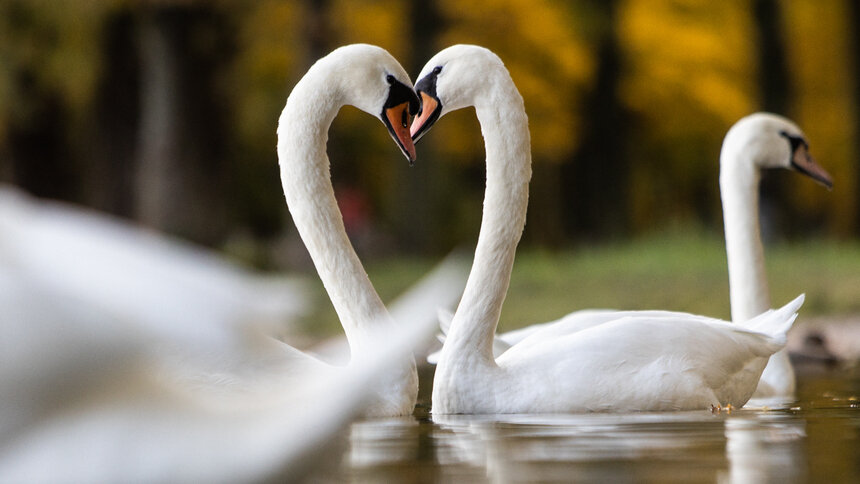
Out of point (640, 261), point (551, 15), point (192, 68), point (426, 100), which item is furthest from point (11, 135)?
point (426, 100)

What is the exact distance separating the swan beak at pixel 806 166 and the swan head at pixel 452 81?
8.41 feet

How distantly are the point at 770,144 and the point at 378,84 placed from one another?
2.75 meters

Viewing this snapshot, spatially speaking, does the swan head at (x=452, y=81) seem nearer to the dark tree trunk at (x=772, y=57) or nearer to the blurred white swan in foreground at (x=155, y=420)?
the blurred white swan in foreground at (x=155, y=420)

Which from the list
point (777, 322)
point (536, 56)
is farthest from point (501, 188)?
point (536, 56)

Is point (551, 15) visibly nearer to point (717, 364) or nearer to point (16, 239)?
point (717, 364)

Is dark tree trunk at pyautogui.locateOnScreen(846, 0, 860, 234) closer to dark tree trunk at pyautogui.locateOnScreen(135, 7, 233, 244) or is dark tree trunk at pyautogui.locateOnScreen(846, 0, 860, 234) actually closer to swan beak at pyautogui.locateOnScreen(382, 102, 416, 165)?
dark tree trunk at pyautogui.locateOnScreen(135, 7, 233, 244)

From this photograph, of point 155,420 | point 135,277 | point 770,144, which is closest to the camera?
point 135,277

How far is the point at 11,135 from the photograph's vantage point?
22.6 metres

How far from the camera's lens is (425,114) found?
6609 mm

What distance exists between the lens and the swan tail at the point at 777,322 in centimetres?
677

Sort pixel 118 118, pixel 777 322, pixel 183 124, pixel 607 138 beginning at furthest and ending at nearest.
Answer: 1. pixel 607 138
2. pixel 118 118
3. pixel 183 124
4. pixel 777 322

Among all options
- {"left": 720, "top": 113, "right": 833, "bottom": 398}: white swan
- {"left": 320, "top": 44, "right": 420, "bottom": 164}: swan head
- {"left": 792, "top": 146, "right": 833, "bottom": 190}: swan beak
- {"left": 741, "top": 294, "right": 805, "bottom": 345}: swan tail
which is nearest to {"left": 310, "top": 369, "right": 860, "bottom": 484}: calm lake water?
{"left": 741, "top": 294, "right": 805, "bottom": 345}: swan tail

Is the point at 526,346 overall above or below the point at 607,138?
below

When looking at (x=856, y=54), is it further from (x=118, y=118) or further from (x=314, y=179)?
(x=314, y=179)
